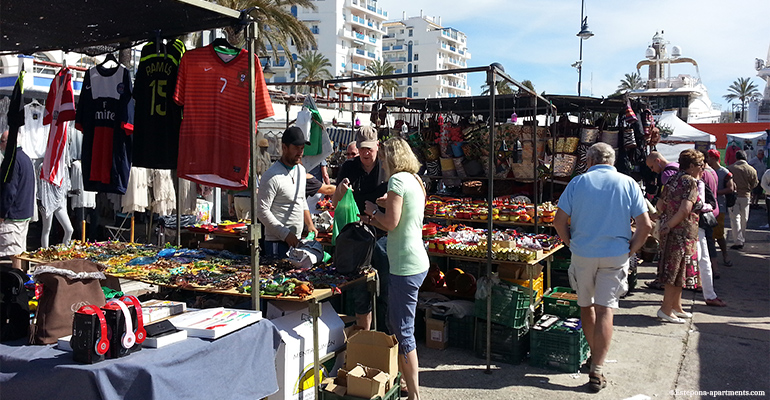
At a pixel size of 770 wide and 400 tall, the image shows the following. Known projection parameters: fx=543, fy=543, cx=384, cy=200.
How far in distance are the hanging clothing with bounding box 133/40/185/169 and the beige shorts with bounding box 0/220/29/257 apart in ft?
10.6

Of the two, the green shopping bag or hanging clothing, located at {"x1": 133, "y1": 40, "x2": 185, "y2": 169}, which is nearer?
hanging clothing, located at {"x1": 133, "y1": 40, "x2": 185, "y2": 169}

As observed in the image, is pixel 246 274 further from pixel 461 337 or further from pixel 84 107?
pixel 461 337

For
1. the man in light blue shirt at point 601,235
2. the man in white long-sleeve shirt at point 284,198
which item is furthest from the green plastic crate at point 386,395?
the man in light blue shirt at point 601,235

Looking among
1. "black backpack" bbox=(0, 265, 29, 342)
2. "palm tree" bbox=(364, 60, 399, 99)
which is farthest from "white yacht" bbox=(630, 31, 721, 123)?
"black backpack" bbox=(0, 265, 29, 342)

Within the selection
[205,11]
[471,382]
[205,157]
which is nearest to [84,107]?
[205,157]

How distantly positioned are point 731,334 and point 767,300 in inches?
82.3

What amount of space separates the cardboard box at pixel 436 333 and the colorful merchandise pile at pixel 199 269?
149 centimetres

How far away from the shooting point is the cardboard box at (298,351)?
3.81 metres

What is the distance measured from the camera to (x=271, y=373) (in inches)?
139

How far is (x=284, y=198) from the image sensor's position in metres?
4.79

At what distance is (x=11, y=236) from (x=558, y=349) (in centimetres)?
640

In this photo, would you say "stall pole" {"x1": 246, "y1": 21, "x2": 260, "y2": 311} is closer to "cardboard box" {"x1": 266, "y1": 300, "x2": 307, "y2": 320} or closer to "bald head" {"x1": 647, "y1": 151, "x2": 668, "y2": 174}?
"cardboard box" {"x1": 266, "y1": 300, "x2": 307, "y2": 320}

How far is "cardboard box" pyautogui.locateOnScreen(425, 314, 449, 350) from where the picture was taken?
5.65 metres

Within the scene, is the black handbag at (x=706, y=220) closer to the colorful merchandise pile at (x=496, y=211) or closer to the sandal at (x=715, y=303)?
the sandal at (x=715, y=303)
